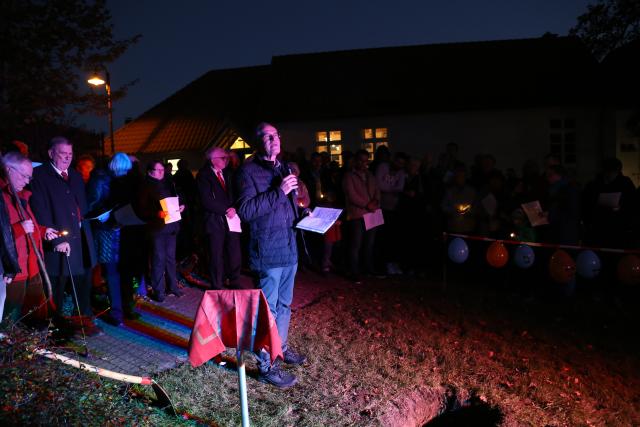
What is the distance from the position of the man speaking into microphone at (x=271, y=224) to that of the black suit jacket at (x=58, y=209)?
84.2 inches

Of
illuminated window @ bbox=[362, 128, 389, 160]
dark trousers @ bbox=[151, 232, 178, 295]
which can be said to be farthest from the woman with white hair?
illuminated window @ bbox=[362, 128, 389, 160]

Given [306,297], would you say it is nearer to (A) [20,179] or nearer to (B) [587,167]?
(A) [20,179]

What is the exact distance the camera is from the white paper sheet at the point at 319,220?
4.64 meters

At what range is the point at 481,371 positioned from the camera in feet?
17.0

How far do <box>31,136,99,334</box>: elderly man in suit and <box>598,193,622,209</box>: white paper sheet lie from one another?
275 inches

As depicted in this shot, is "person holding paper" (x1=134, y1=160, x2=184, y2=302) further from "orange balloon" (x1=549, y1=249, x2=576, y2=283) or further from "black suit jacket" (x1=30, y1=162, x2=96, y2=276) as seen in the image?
"orange balloon" (x1=549, y1=249, x2=576, y2=283)

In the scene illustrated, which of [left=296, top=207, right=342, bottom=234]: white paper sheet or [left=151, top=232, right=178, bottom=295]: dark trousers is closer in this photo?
[left=296, top=207, right=342, bottom=234]: white paper sheet

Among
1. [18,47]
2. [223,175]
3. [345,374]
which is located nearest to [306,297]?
[223,175]

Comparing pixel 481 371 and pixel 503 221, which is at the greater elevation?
pixel 503 221

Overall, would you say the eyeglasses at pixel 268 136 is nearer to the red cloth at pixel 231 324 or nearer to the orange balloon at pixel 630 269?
the red cloth at pixel 231 324

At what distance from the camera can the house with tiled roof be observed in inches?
954

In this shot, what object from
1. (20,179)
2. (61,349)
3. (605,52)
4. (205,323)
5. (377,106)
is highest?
(605,52)

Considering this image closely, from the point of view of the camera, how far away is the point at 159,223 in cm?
668

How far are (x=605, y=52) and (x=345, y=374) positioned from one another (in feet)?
82.6
